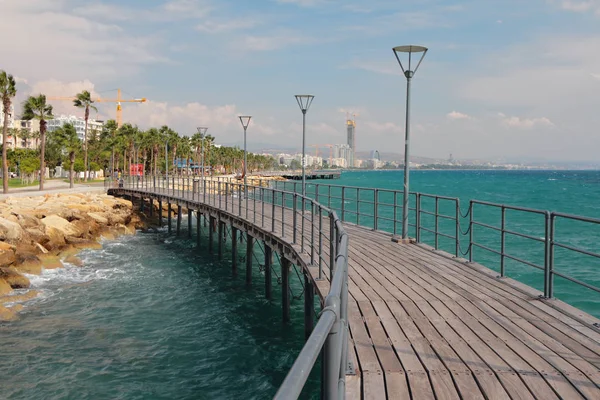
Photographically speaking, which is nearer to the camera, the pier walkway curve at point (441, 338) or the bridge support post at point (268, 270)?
the pier walkway curve at point (441, 338)

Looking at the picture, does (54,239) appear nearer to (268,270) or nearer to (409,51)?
(268,270)

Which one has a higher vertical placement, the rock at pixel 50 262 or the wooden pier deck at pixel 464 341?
the wooden pier deck at pixel 464 341

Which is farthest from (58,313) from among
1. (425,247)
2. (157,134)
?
(157,134)

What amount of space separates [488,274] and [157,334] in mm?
7850

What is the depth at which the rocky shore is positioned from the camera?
17.0 meters

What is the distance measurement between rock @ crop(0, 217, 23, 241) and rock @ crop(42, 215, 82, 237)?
342 centimetres

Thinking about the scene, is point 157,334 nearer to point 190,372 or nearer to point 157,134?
point 190,372

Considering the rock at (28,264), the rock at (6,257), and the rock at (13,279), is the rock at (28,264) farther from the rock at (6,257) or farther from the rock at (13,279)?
the rock at (13,279)

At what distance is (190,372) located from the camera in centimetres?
1062

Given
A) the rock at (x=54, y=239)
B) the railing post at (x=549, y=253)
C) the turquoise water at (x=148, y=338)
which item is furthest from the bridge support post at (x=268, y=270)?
the rock at (x=54, y=239)

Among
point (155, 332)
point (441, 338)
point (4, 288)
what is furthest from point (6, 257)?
point (441, 338)

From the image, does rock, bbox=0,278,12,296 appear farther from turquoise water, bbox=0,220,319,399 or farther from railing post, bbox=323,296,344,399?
railing post, bbox=323,296,344,399

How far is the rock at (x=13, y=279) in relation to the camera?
16.9 meters

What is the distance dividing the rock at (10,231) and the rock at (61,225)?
3.42 m
